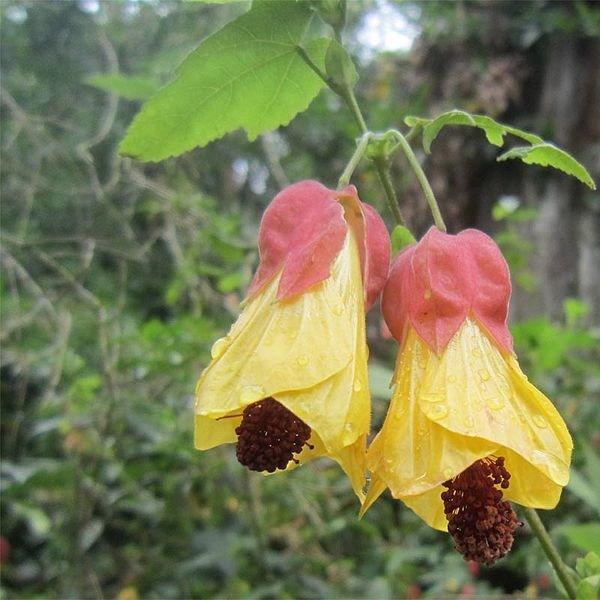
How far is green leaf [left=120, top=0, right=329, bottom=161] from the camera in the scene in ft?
2.04

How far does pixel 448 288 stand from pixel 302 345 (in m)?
0.14

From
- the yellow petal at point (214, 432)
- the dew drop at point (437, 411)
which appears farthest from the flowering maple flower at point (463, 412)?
the yellow petal at point (214, 432)

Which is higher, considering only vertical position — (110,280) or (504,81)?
(504,81)

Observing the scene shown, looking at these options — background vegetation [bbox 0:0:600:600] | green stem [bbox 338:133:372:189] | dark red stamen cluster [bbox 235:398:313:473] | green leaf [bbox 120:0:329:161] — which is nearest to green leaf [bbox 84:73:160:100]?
background vegetation [bbox 0:0:600:600]

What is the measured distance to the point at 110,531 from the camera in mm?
1640

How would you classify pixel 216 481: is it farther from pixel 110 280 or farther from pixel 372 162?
pixel 110 280

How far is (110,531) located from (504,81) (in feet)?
9.00

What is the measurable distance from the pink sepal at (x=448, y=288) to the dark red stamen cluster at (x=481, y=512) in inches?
4.0

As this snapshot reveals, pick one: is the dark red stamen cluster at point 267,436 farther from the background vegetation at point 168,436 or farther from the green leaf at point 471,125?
the background vegetation at point 168,436

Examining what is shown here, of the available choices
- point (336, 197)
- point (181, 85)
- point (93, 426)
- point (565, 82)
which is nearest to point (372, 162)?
point (336, 197)

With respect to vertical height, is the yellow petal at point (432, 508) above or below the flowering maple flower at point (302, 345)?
below

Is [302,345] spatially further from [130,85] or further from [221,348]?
[130,85]

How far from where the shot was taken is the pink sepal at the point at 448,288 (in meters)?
0.58

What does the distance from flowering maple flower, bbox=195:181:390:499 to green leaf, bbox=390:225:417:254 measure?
7cm
